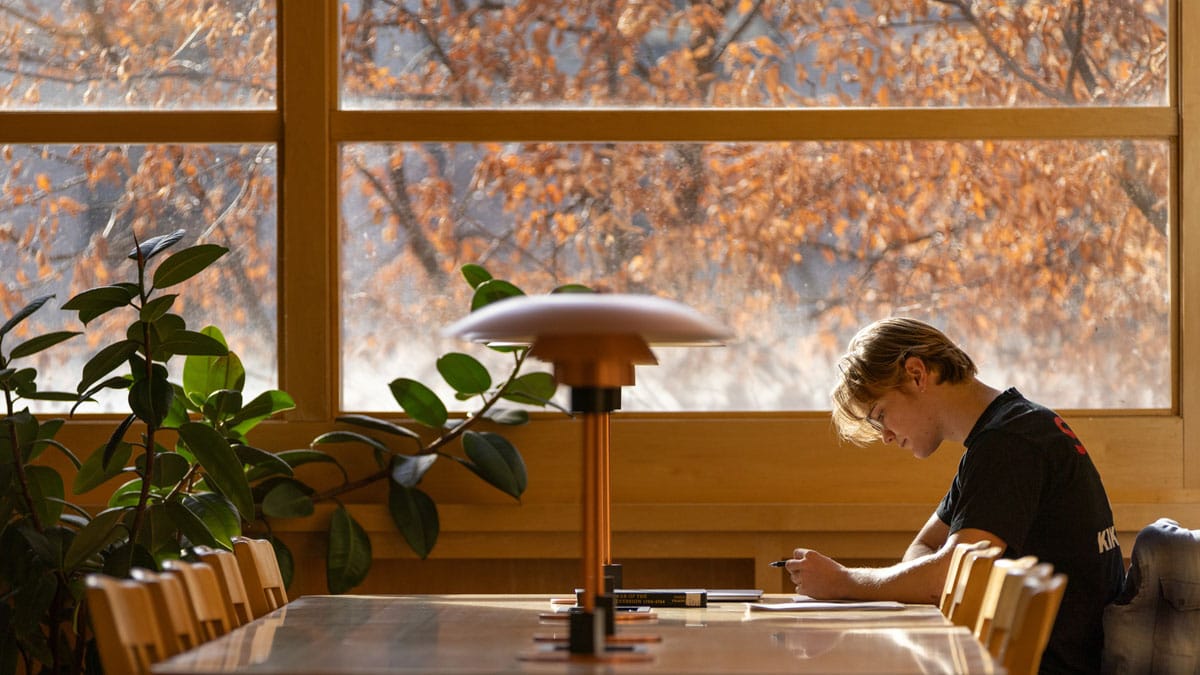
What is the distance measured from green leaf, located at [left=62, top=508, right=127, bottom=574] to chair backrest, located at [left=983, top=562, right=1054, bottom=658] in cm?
212

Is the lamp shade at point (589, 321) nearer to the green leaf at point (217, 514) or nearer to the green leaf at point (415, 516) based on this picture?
the green leaf at point (217, 514)

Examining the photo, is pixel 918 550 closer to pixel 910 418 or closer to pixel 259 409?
pixel 910 418

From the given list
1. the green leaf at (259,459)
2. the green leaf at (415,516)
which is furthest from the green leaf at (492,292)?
the green leaf at (259,459)

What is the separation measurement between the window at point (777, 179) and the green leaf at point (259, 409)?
33cm

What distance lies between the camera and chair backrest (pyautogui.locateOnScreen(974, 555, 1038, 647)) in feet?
6.32

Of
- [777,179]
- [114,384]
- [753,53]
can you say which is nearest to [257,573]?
[114,384]

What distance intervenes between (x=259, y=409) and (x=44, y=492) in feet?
1.89

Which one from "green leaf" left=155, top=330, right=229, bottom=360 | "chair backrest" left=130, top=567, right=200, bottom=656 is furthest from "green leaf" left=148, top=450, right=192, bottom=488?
"chair backrest" left=130, top=567, right=200, bottom=656

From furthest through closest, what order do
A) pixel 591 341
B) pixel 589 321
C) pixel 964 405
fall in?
1. pixel 964 405
2. pixel 591 341
3. pixel 589 321

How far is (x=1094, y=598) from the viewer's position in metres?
2.75

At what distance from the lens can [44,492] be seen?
3.51m

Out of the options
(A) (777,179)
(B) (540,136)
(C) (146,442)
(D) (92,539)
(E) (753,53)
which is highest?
(E) (753,53)

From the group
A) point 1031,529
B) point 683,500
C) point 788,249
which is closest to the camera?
point 1031,529

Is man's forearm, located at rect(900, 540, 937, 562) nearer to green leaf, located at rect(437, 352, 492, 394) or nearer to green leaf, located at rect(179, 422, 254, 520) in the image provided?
green leaf, located at rect(437, 352, 492, 394)
